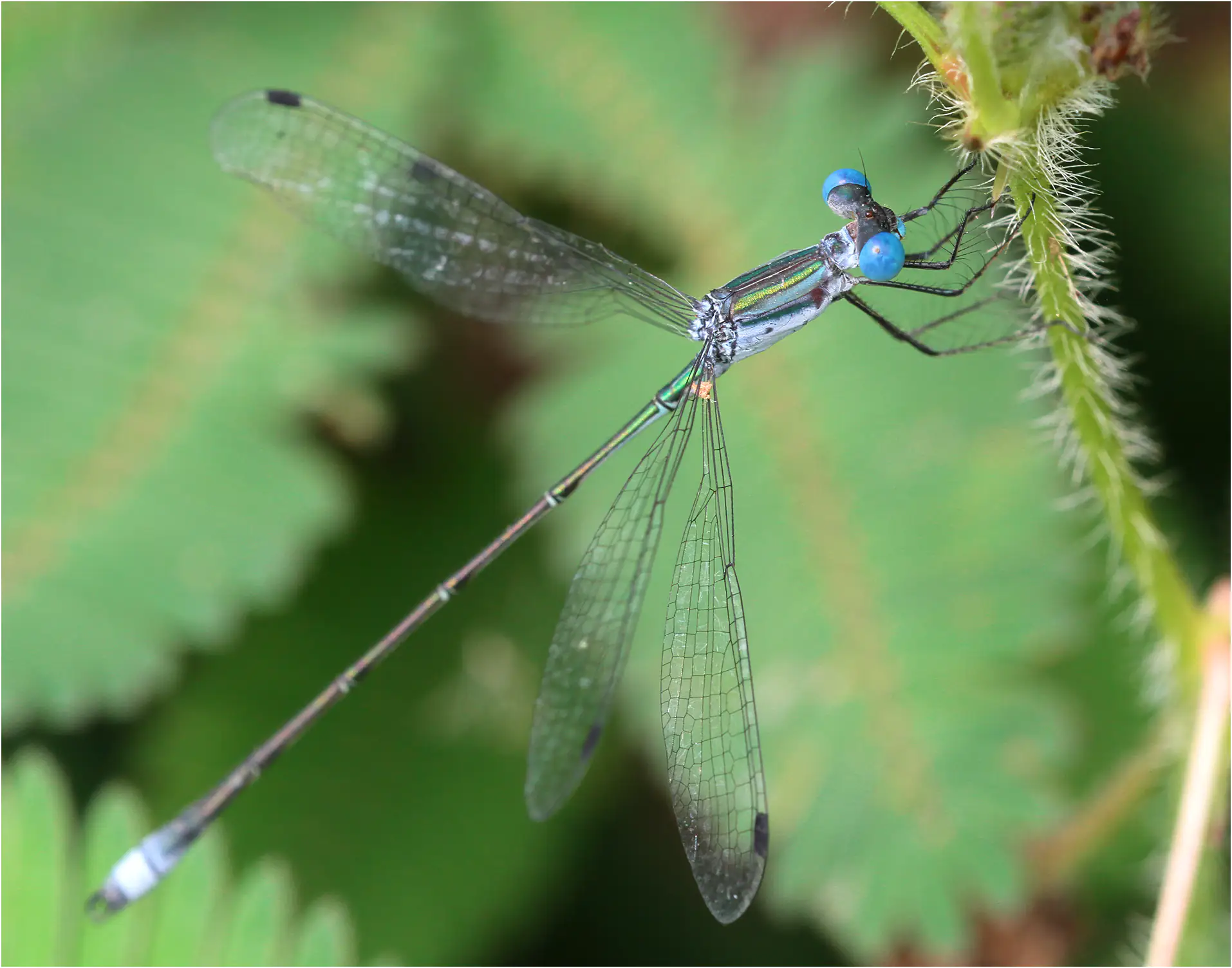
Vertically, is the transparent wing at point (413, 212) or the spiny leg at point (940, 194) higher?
the transparent wing at point (413, 212)

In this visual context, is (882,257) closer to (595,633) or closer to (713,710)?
(713,710)

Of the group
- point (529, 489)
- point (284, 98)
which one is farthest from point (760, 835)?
point (284, 98)

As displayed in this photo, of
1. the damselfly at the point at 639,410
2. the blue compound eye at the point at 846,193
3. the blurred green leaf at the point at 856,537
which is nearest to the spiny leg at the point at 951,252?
the damselfly at the point at 639,410

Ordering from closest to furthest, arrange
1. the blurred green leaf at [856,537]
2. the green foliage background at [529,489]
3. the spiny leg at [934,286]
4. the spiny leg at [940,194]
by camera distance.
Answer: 1. the spiny leg at [940,194]
2. the spiny leg at [934,286]
3. the blurred green leaf at [856,537]
4. the green foliage background at [529,489]

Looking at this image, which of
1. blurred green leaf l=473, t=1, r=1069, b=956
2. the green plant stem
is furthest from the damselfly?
blurred green leaf l=473, t=1, r=1069, b=956

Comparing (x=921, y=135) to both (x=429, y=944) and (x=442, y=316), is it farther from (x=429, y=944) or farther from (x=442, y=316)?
(x=429, y=944)

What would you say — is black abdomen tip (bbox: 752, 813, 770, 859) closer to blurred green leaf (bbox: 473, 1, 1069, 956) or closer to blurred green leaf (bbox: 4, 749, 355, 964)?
blurred green leaf (bbox: 473, 1, 1069, 956)

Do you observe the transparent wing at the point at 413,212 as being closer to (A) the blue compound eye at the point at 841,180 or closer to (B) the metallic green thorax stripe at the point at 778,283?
(B) the metallic green thorax stripe at the point at 778,283
